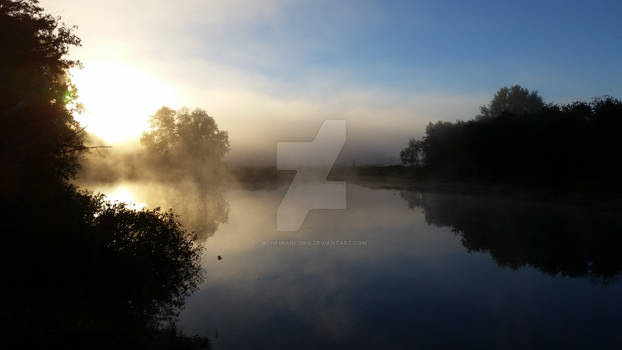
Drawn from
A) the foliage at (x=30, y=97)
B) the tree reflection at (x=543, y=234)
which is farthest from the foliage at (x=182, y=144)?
the foliage at (x=30, y=97)

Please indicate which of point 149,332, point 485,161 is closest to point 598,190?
point 485,161

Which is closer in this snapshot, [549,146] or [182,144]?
[549,146]

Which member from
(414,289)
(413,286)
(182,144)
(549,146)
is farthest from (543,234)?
(182,144)

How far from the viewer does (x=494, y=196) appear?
63969 millimetres

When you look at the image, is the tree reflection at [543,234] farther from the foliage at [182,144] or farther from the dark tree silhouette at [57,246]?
the foliage at [182,144]

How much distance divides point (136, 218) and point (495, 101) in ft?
425

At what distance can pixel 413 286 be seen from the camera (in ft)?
64.8

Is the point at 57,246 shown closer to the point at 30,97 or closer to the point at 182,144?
the point at 30,97

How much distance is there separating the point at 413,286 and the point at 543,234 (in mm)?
21094

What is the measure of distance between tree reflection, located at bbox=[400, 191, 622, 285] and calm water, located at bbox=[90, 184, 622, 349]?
0.16 metres

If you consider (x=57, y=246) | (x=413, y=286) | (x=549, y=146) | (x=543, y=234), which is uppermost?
(x=549, y=146)

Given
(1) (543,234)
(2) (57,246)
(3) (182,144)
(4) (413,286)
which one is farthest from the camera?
(3) (182,144)

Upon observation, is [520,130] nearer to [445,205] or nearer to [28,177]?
[445,205]

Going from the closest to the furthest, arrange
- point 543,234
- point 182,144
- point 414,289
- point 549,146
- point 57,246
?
point 57,246 < point 414,289 < point 543,234 < point 549,146 < point 182,144
